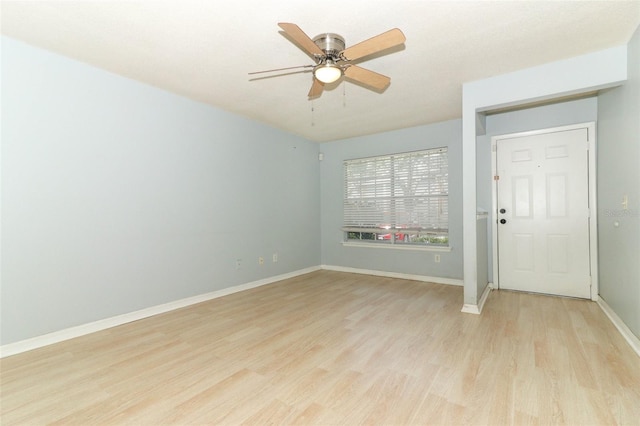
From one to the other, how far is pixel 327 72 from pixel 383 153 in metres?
3.06

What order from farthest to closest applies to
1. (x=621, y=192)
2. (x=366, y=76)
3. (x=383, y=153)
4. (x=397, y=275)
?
(x=383, y=153)
(x=397, y=275)
(x=621, y=192)
(x=366, y=76)

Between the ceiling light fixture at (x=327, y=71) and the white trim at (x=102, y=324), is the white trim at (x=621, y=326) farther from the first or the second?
the white trim at (x=102, y=324)

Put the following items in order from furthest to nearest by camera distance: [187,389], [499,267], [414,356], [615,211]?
1. [499,267]
2. [615,211]
3. [414,356]
4. [187,389]

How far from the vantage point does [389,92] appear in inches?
138

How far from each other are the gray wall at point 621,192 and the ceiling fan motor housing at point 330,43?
7.65 ft

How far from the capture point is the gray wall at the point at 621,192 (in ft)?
7.82

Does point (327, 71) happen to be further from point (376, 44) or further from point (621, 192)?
point (621, 192)

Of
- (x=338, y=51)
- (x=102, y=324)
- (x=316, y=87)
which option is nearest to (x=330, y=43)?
(x=338, y=51)

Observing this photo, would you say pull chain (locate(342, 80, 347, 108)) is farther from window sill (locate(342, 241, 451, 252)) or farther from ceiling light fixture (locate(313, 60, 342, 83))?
window sill (locate(342, 241, 451, 252))

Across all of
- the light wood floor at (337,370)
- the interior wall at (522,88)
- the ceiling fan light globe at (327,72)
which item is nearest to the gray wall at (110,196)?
the light wood floor at (337,370)

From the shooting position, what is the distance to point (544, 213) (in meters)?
3.83

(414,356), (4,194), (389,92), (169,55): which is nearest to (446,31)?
(389,92)

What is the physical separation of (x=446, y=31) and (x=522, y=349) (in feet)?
8.57

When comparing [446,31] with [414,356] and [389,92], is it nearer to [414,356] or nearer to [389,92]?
[389,92]
